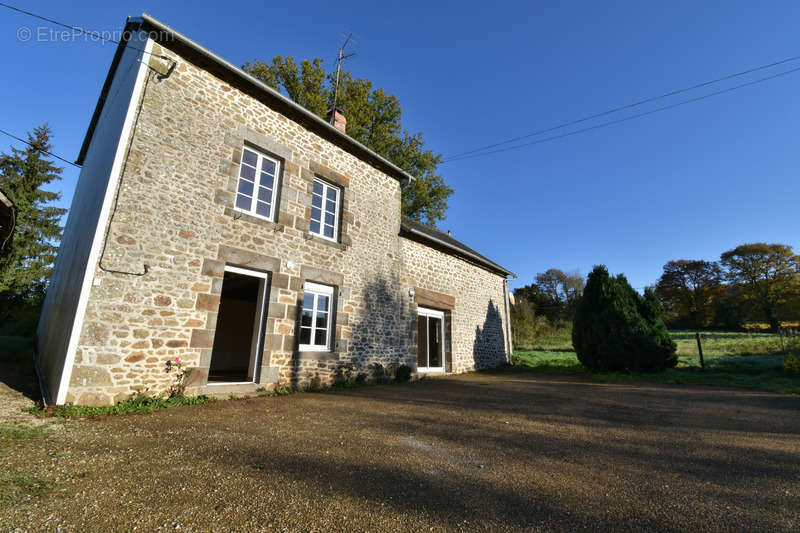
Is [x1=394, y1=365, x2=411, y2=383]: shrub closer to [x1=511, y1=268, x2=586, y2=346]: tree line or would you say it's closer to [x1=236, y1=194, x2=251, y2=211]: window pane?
[x1=236, y1=194, x2=251, y2=211]: window pane

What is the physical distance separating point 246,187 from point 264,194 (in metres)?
0.33

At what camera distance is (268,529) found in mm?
1740

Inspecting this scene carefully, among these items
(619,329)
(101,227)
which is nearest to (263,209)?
(101,227)

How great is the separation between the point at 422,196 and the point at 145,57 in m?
12.9

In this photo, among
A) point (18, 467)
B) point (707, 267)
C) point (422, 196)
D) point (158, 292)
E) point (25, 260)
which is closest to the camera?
point (18, 467)

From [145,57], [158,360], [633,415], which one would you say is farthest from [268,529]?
[145,57]

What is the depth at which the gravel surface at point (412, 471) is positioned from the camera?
1847mm

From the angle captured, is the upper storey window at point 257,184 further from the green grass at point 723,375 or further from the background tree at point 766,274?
the background tree at point 766,274

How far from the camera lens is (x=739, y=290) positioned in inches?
1099

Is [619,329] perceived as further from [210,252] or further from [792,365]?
[210,252]

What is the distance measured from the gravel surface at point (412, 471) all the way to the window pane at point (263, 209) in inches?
131

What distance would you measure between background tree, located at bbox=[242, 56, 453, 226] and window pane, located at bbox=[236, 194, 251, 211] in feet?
30.5

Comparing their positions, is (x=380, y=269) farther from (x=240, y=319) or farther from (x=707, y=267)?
(x=707, y=267)

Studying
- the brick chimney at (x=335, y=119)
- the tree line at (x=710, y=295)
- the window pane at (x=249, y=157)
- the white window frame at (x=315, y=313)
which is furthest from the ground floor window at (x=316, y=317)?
the tree line at (x=710, y=295)
